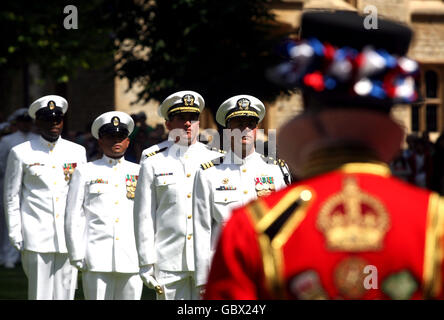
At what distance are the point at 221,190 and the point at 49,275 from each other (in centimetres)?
271

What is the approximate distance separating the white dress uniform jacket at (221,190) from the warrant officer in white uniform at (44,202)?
2.56 m

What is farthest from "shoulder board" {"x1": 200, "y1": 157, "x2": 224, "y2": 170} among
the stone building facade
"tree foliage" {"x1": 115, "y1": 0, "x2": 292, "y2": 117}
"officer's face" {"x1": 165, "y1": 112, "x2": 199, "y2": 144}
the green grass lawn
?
the stone building facade

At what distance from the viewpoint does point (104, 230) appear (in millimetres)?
8977

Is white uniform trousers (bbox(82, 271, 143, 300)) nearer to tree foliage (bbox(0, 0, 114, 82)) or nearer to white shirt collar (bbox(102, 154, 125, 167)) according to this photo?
white shirt collar (bbox(102, 154, 125, 167))

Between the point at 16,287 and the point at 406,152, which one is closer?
the point at 16,287

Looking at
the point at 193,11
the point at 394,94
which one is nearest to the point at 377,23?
the point at 394,94

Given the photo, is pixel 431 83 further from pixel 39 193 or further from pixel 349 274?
pixel 349 274

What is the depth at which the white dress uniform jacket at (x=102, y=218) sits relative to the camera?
350 inches

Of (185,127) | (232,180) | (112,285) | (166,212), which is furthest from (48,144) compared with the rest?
(232,180)

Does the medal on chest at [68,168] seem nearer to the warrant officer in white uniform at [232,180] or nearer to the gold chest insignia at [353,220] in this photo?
the warrant officer in white uniform at [232,180]

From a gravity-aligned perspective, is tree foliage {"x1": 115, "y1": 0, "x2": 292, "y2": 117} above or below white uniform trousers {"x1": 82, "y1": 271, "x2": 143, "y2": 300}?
above

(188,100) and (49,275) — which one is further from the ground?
(188,100)

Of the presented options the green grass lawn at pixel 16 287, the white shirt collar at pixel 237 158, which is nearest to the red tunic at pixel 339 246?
the white shirt collar at pixel 237 158

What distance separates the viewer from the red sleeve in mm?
2744
